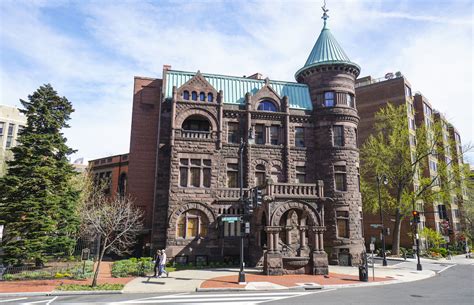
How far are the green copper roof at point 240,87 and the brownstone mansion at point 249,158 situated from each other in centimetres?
10

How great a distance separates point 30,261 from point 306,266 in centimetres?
2014

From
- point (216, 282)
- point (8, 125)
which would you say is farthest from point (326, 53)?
point (8, 125)

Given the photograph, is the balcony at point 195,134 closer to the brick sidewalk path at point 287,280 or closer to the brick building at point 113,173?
the brick sidewalk path at point 287,280

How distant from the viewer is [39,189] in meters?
22.5

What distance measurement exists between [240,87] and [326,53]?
9206mm

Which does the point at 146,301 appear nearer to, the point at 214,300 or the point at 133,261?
the point at 214,300

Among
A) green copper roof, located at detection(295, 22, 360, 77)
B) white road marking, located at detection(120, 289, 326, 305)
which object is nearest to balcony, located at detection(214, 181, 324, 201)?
white road marking, located at detection(120, 289, 326, 305)

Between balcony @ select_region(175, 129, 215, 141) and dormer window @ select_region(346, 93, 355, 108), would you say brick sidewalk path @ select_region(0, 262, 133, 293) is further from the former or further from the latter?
dormer window @ select_region(346, 93, 355, 108)

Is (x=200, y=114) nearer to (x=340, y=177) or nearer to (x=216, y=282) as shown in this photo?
(x=340, y=177)

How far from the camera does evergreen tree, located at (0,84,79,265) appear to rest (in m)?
21.0

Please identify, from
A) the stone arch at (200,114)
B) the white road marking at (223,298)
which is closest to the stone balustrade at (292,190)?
the stone arch at (200,114)

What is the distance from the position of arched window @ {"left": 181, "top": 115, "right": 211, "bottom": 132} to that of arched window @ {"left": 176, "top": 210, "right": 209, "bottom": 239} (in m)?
7.88

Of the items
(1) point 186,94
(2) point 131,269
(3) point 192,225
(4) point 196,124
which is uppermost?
(1) point 186,94

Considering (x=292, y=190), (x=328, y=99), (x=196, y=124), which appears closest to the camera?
(x=292, y=190)
